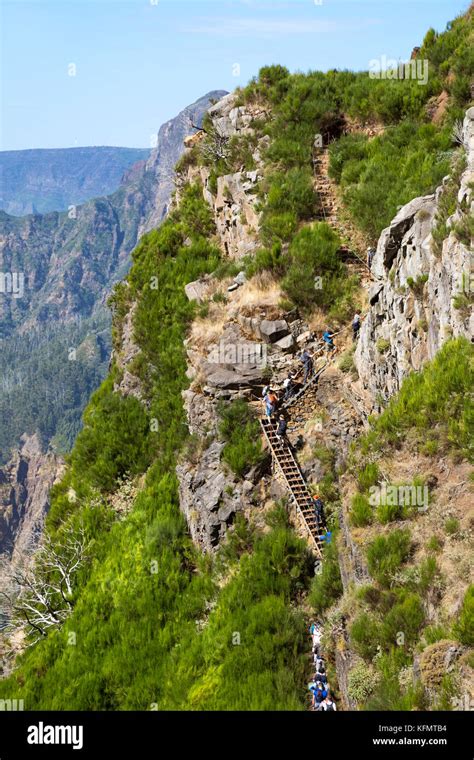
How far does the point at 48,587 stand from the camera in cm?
2320

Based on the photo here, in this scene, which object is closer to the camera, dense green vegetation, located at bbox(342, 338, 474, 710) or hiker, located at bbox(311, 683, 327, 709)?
dense green vegetation, located at bbox(342, 338, 474, 710)

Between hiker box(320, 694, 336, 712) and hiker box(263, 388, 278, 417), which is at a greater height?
hiker box(263, 388, 278, 417)

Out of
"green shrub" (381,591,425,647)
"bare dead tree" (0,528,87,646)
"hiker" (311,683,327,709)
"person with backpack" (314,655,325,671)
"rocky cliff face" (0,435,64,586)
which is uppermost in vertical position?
"green shrub" (381,591,425,647)

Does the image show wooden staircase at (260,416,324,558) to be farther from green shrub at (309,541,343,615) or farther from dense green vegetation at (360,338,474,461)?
dense green vegetation at (360,338,474,461)

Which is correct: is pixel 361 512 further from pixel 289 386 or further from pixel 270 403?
pixel 289 386

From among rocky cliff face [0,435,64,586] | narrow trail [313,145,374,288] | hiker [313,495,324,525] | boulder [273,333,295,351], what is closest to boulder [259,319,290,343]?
boulder [273,333,295,351]

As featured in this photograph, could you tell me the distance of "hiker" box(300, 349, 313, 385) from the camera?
19.2 m

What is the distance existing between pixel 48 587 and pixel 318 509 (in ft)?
38.1

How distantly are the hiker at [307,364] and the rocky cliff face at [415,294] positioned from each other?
1.52 meters

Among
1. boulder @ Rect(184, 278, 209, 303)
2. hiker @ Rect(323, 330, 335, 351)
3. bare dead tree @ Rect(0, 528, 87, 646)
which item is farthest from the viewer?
boulder @ Rect(184, 278, 209, 303)

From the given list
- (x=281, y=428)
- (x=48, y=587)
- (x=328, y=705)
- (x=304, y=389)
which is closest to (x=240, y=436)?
Result: (x=281, y=428)

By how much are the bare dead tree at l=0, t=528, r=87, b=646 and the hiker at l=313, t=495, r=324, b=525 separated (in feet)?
29.6
